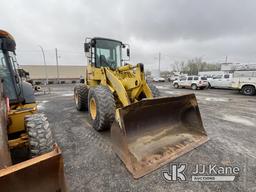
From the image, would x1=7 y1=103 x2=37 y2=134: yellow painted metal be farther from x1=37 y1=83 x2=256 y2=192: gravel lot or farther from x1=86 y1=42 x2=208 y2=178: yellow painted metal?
x1=86 y1=42 x2=208 y2=178: yellow painted metal

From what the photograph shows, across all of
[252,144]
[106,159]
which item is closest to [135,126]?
[106,159]

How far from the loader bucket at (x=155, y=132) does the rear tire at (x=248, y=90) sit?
12.7 metres

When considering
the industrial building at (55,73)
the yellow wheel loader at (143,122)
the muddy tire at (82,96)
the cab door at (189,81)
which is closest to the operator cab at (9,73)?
the yellow wheel loader at (143,122)

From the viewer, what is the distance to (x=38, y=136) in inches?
82.3

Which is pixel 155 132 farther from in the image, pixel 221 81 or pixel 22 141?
pixel 221 81

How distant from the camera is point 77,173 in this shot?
246 centimetres

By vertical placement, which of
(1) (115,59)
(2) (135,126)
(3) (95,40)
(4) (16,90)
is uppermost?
(3) (95,40)

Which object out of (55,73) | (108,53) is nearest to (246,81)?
(108,53)

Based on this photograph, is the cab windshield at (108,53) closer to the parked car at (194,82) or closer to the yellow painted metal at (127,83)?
the yellow painted metal at (127,83)

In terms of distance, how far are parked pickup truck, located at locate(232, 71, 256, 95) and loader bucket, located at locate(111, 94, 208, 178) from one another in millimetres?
12415

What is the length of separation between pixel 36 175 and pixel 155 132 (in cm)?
250

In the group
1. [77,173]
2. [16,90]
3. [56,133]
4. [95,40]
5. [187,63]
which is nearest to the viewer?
[77,173]

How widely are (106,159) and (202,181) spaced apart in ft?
5.52

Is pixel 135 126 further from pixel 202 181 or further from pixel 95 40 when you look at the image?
pixel 95 40
